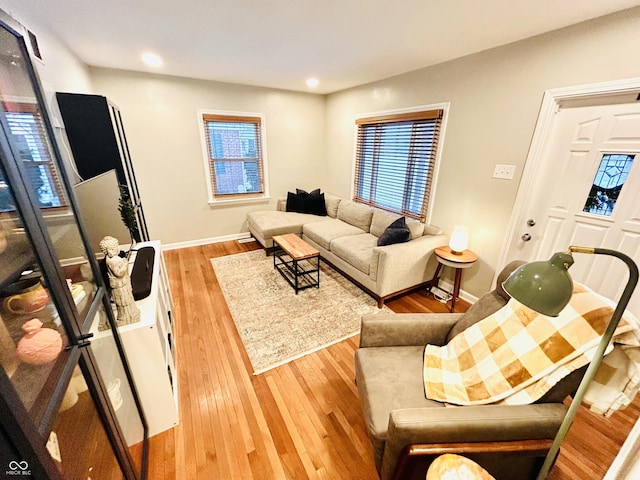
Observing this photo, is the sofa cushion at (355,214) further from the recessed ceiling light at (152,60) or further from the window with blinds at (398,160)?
the recessed ceiling light at (152,60)

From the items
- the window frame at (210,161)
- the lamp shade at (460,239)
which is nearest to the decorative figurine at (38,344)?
the lamp shade at (460,239)

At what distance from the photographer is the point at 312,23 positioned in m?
1.90

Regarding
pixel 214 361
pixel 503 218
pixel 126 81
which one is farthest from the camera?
pixel 126 81

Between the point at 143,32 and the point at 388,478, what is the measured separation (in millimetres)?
3409

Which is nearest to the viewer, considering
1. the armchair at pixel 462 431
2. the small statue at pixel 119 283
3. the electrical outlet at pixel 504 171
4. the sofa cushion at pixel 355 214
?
the armchair at pixel 462 431

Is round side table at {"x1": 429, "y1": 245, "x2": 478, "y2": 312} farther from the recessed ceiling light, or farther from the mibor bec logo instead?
the recessed ceiling light

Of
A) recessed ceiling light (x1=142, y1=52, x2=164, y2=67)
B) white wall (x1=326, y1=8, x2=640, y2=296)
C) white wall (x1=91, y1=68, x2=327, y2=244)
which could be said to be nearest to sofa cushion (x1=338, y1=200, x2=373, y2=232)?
white wall (x1=326, y1=8, x2=640, y2=296)

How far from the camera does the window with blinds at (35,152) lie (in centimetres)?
70

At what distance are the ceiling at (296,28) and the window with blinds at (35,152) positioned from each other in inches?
54.9

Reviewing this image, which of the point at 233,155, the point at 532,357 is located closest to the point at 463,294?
the point at 532,357

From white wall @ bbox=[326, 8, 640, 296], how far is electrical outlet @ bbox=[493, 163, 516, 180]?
0.12ft

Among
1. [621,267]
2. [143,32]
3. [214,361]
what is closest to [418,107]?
[621,267]

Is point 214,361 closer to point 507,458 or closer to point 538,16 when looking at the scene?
point 507,458

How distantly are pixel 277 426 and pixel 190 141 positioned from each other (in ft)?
12.4
